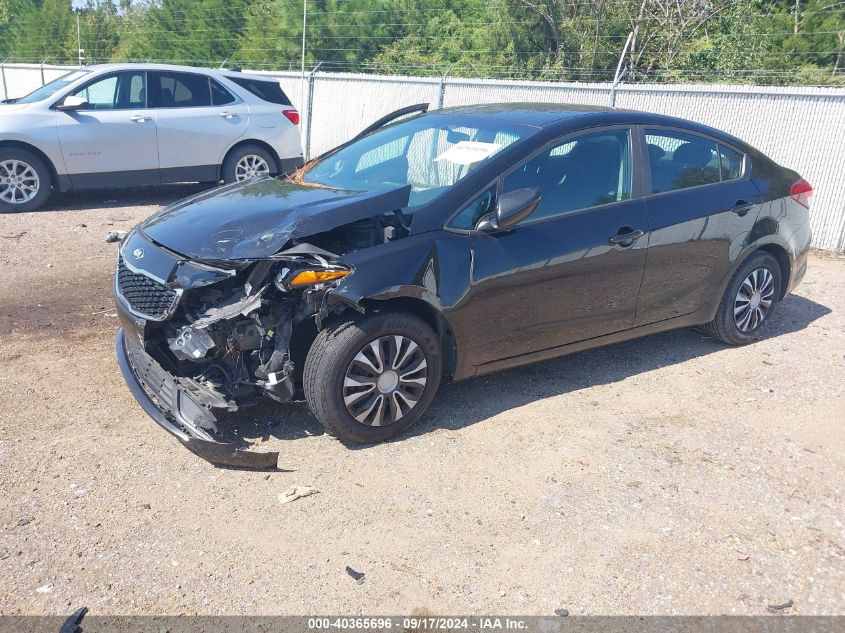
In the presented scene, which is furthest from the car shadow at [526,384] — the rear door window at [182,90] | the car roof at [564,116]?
the rear door window at [182,90]

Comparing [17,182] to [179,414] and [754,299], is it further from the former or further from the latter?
[754,299]

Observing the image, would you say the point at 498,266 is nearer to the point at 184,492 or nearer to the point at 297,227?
the point at 297,227

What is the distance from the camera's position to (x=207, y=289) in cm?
404

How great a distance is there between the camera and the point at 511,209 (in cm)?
423

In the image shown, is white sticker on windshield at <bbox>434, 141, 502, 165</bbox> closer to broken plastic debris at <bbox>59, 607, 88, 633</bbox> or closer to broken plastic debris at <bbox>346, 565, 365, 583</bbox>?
broken plastic debris at <bbox>346, 565, 365, 583</bbox>

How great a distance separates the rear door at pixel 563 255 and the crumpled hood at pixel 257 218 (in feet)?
1.92

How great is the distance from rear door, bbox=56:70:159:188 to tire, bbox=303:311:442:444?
7.10 m

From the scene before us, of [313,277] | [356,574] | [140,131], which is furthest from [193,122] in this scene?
[356,574]

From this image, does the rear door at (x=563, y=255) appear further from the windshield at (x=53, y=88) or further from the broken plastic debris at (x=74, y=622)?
the windshield at (x=53, y=88)

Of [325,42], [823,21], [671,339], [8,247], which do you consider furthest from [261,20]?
[671,339]

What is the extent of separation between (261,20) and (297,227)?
2230 cm

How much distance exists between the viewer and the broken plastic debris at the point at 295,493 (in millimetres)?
3697

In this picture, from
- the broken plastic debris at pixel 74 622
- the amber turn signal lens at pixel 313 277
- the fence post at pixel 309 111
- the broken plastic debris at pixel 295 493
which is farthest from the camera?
the fence post at pixel 309 111

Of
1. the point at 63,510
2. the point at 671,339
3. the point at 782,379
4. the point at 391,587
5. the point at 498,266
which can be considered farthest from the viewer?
the point at 671,339
